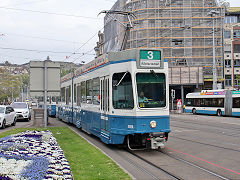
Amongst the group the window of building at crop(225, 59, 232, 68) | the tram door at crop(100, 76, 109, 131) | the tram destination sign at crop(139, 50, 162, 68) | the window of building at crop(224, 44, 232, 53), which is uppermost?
the window of building at crop(224, 44, 232, 53)

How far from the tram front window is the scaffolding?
4127 centimetres

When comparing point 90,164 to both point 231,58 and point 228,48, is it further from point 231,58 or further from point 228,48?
point 228,48

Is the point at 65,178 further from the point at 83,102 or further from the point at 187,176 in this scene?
the point at 83,102

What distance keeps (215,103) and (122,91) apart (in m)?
27.4

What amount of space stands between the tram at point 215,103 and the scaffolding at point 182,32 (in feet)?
43.2

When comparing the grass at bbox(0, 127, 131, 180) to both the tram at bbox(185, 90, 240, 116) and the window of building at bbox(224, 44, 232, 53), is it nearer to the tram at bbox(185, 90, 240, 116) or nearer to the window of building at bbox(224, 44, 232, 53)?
the tram at bbox(185, 90, 240, 116)

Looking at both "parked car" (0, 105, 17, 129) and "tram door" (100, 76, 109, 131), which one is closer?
"tram door" (100, 76, 109, 131)

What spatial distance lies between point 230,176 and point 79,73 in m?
11.1

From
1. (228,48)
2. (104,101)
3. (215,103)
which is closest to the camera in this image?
(104,101)

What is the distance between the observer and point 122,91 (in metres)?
10.3

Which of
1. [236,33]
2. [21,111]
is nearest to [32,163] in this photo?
[21,111]

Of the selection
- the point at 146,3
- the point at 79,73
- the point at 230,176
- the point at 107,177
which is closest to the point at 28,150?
the point at 107,177

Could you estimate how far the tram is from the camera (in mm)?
31984

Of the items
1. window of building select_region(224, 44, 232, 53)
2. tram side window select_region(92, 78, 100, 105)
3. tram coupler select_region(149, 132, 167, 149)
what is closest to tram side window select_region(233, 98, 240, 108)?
tram side window select_region(92, 78, 100, 105)
